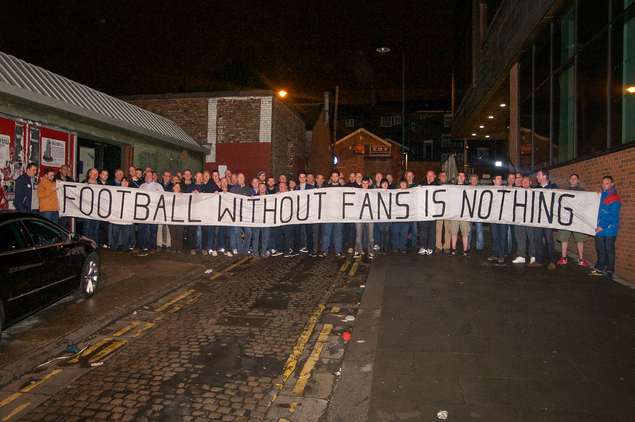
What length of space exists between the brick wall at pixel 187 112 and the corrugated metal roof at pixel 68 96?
3.80 metres

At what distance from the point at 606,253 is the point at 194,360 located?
775 cm

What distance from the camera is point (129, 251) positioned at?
10.8 metres

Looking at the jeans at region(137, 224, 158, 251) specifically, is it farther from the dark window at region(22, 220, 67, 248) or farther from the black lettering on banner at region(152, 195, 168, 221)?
the dark window at region(22, 220, 67, 248)

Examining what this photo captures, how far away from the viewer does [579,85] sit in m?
10.3

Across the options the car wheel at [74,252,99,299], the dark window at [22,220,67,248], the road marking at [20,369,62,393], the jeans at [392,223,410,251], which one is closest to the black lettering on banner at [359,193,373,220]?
the jeans at [392,223,410,251]

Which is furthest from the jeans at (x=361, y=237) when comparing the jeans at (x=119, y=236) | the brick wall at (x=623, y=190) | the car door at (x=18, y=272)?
the car door at (x=18, y=272)

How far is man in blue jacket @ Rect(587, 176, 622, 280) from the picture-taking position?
7.87 m

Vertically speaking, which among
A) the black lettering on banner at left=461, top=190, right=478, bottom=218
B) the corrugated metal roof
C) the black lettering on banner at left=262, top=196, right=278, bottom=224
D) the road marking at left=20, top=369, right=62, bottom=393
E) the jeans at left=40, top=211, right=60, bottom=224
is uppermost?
the corrugated metal roof

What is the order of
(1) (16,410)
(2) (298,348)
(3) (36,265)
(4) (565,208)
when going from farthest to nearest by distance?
(4) (565,208)
(3) (36,265)
(2) (298,348)
(1) (16,410)

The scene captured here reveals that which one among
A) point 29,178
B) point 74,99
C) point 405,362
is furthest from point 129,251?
point 405,362

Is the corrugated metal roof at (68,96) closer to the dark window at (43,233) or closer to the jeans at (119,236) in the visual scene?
the jeans at (119,236)

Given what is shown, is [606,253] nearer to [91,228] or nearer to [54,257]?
[54,257]

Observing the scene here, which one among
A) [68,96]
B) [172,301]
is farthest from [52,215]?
[172,301]

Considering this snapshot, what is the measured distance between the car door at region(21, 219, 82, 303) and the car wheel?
0.19 meters
